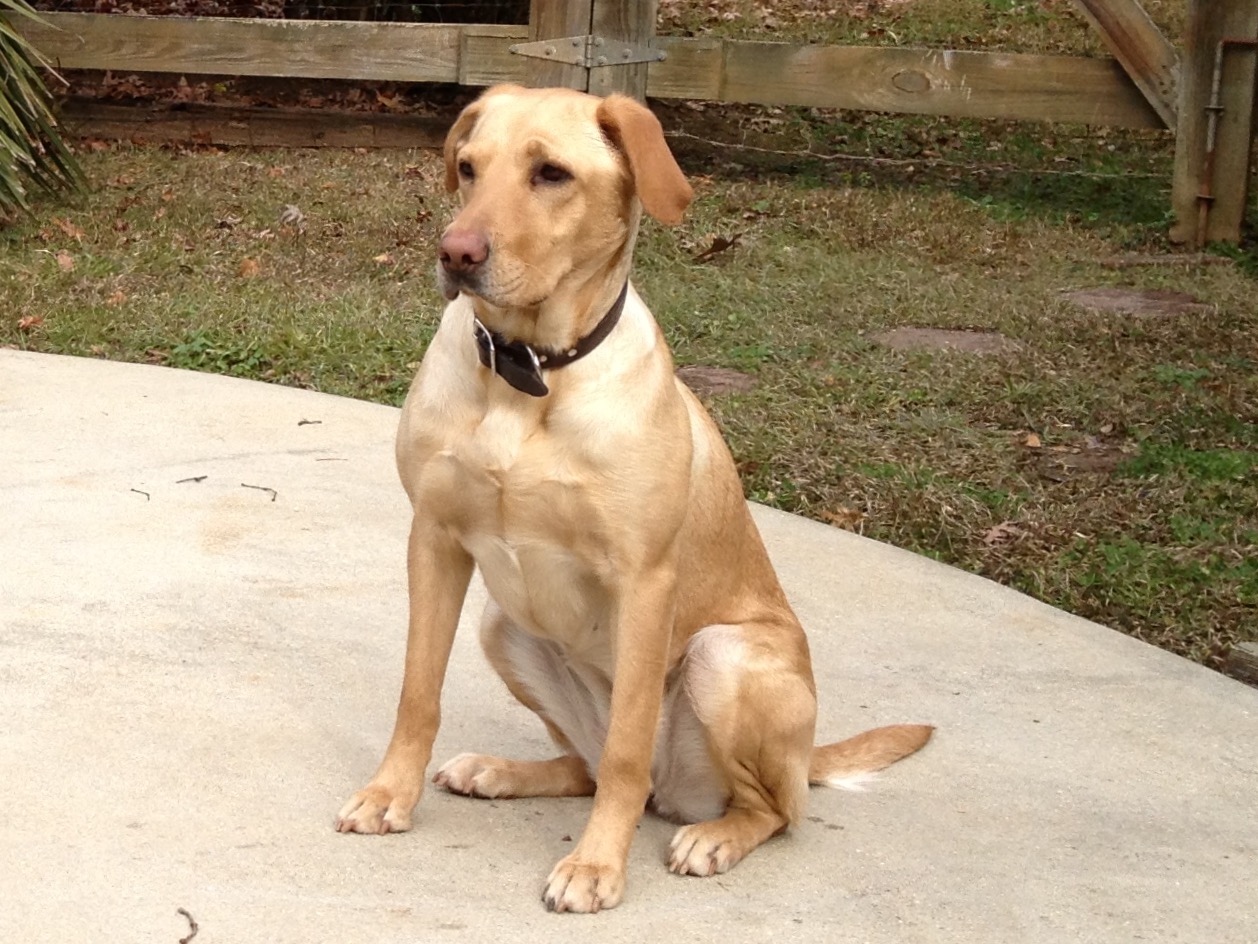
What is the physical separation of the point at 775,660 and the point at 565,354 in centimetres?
71

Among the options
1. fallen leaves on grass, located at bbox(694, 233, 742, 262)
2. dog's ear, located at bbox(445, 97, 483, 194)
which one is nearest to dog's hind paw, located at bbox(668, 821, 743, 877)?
dog's ear, located at bbox(445, 97, 483, 194)

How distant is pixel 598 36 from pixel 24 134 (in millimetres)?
2882

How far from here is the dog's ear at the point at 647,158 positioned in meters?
2.95

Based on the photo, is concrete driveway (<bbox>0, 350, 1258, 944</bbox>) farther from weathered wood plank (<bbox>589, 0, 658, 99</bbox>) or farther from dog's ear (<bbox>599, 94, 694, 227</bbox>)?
weathered wood plank (<bbox>589, 0, 658, 99</bbox>)

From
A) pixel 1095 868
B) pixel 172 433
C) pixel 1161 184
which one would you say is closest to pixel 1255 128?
pixel 1161 184

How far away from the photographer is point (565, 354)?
10.1 feet

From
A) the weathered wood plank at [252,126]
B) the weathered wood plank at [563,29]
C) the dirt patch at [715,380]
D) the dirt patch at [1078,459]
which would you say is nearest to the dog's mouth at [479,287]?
the dirt patch at [1078,459]

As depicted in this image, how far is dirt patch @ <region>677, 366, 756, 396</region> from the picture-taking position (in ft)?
22.2

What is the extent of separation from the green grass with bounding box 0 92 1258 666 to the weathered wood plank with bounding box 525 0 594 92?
3.18 ft

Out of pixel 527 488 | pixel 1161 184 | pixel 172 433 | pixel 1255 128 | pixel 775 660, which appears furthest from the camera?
pixel 1161 184

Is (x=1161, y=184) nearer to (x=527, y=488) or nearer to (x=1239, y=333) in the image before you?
(x=1239, y=333)

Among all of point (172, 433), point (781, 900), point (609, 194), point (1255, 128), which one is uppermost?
point (1255, 128)

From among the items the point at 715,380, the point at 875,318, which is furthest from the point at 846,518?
the point at 875,318

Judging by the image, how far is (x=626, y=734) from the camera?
3.06m
